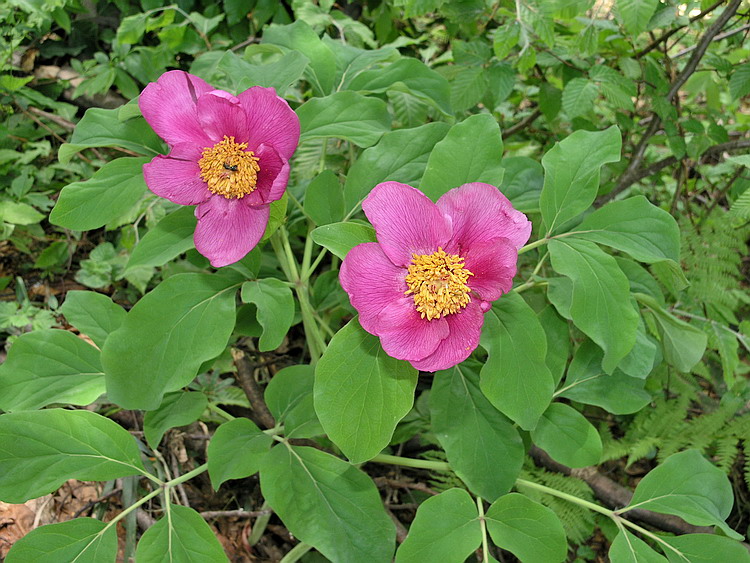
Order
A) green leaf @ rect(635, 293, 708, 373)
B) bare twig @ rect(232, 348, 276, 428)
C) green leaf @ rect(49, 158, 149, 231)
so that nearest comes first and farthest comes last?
green leaf @ rect(49, 158, 149, 231) → green leaf @ rect(635, 293, 708, 373) → bare twig @ rect(232, 348, 276, 428)

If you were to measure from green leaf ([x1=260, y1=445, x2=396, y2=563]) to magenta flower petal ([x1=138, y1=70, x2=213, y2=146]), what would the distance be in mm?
667

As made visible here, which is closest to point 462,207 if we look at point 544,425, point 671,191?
point 544,425

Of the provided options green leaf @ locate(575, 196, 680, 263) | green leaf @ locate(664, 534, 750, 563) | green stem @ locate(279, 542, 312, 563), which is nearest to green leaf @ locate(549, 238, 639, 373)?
green leaf @ locate(575, 196, 680, 263)

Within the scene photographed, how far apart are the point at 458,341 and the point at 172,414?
2.25 feet

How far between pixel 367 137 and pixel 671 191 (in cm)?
216

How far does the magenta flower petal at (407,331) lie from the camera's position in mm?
1013

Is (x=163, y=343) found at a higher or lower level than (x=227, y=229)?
lower

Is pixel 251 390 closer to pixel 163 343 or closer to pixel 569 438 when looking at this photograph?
pixel 163 343

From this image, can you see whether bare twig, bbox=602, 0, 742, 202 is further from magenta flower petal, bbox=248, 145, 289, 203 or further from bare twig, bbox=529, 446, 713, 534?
magenta flower petal, bbox=248, 145, 289, 203

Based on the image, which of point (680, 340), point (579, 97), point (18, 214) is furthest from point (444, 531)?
point (18, 214)

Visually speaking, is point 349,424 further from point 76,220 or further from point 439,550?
point 76,220

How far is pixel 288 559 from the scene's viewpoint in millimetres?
1453

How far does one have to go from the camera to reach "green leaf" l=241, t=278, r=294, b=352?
1167mm

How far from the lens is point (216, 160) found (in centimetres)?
117
